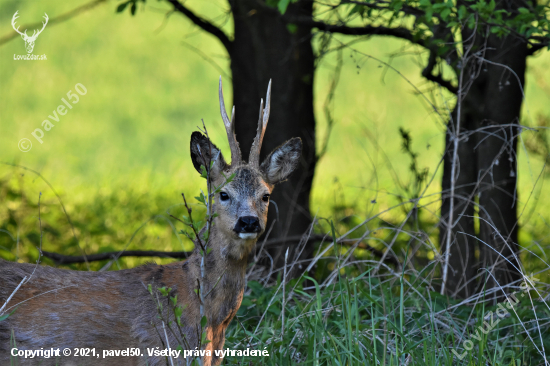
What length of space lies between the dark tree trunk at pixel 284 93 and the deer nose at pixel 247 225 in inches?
104

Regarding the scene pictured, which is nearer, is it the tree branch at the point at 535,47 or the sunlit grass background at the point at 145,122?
the tree branch at the point at 535,47

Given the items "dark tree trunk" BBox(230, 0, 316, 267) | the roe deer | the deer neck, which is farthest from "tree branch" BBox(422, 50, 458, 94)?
the deer neck

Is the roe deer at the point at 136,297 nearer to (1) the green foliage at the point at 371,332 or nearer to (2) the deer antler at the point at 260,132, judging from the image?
(2) the deer antler at the point at 260,132

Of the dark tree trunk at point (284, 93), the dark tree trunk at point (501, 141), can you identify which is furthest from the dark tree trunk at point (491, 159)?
the dark tree trunk at point (284, 93)

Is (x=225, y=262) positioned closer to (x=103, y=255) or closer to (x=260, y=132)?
(x=260, y=132)

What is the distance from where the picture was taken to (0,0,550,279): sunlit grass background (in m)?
8.45

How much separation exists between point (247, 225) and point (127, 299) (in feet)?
2.75

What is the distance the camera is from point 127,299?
149 inches

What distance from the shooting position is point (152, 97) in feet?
47.8

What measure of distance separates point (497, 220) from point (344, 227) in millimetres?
2137

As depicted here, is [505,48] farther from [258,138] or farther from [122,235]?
[122,235]

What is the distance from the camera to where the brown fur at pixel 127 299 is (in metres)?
3.56

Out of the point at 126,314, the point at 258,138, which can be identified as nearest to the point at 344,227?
the point at 258,138

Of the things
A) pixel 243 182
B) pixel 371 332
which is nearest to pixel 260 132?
pixel 243 182
